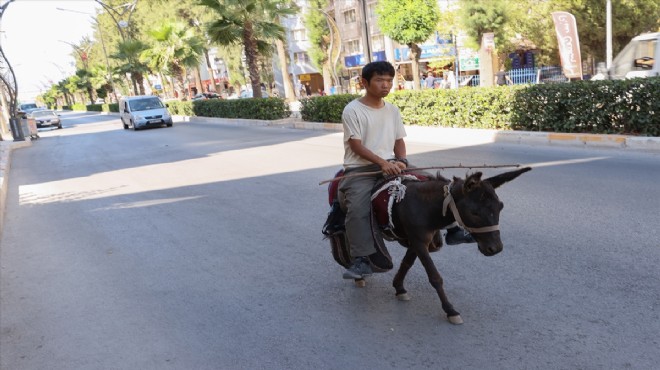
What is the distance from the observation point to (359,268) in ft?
13.7

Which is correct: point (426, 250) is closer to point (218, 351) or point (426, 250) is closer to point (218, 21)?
point (218, 351)

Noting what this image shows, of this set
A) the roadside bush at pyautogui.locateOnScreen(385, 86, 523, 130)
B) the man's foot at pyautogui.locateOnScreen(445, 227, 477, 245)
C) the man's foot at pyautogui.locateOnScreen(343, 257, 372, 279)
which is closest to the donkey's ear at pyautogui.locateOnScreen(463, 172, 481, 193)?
the man's foot at pyautogui.locateOnScreen(445, 227, 477, 245)

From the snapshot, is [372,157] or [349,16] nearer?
[372,157]

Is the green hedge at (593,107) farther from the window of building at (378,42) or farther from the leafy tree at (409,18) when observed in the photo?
the window of building at (378,42)

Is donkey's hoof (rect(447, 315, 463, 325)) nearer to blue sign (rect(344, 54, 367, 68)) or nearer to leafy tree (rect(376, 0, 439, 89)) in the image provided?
leafy tree (rect(376, 0, 439, 89))

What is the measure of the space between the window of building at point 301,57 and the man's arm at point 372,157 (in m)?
60.7

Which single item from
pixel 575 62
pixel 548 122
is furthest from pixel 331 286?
pixel 575 62

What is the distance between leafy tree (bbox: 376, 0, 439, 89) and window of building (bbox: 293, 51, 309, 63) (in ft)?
129

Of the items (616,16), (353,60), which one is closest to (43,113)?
(353,60)

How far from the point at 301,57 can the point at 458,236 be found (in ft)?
203

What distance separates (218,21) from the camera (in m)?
24.7

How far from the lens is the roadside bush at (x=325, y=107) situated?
19.6 metres

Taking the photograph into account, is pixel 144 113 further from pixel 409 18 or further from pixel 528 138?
pixel 528 138

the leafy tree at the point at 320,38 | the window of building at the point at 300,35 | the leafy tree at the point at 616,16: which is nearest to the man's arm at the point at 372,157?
the leafy tree at the point at 616,16
